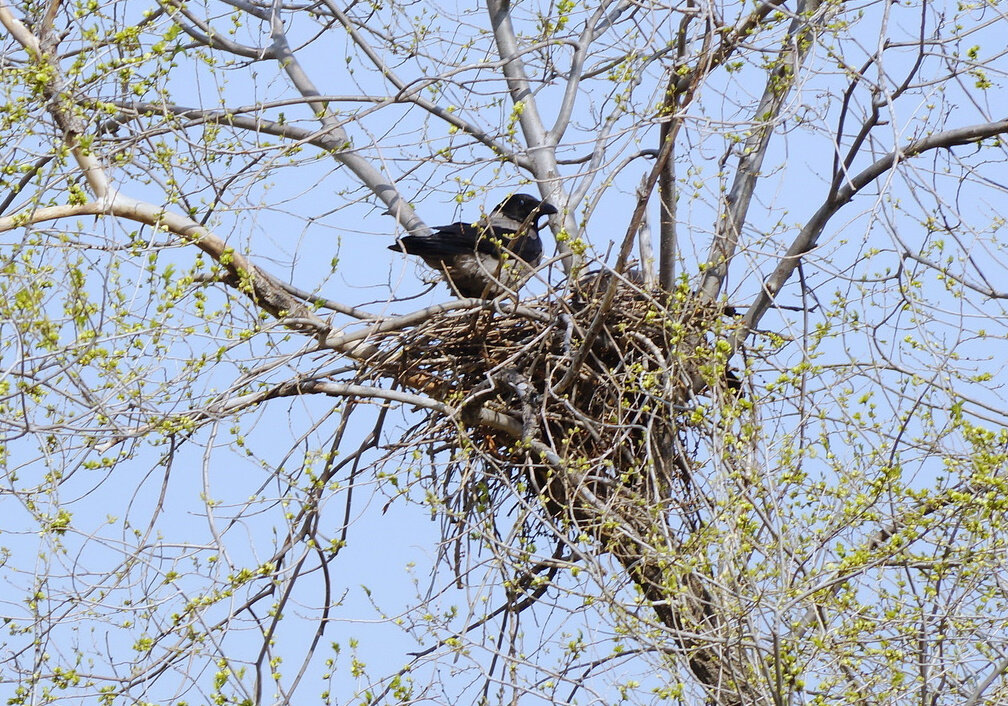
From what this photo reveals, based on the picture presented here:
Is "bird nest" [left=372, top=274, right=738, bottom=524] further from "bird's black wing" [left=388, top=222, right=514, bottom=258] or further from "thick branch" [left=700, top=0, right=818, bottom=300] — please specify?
"bird's black wing" [left=388, top=222, right=514, bottom=258]

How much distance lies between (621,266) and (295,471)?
194cm

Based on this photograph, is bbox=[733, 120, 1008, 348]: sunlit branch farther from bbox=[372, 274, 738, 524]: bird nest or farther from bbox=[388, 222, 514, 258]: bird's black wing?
bbox=[388, 222, 514, 258]: bird's black wing

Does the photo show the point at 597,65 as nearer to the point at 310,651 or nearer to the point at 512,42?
the point at 512,42

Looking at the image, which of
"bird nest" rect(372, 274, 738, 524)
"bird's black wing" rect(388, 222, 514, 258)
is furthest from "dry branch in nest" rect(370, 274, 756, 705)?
"bird's black wing" rect(388, 222, 514, 258)

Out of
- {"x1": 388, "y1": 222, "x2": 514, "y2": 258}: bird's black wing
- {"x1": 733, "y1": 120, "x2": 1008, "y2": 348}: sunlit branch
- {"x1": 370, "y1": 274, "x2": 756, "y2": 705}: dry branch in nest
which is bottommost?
{"x1": 370, "y1": 274, "x2": 756, "y2": 705}: dry branch in nest

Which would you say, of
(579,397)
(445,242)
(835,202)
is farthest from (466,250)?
(835,202)

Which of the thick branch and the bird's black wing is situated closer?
the thick branch

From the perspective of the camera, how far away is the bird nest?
6.29 metres

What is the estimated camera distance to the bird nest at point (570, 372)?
6.29 metres

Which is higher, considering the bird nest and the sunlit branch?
the sunlit branch

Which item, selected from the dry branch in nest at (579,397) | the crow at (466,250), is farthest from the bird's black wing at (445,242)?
the dry branch in nest at (579,397)

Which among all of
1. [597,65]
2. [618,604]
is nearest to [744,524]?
[618,604]

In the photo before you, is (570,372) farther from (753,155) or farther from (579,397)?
(753,155)

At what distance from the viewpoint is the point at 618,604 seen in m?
5.19
